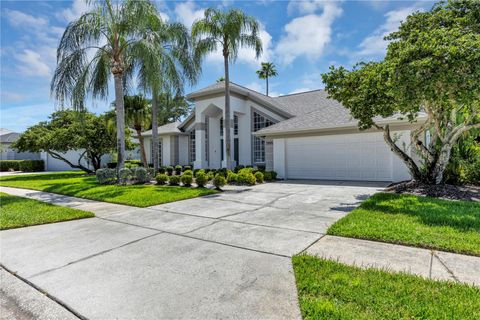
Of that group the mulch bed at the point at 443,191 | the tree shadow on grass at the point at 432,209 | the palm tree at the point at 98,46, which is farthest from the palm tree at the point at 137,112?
the mulch bed at the point at 443,191

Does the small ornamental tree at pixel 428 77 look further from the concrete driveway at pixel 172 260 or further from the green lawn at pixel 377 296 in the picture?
the green lawn at pixel 377 296

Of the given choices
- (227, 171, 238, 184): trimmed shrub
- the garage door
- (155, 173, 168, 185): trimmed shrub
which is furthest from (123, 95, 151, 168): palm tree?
the garage door

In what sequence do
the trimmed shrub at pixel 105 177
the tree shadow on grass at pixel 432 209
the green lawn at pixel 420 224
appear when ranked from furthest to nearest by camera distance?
the trimmed shrub at pixel 105 177 < the tree shadow on grass at pixel 432 209 < the green lawn at pixel 420 224

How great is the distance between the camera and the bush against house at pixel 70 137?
63.0 ft

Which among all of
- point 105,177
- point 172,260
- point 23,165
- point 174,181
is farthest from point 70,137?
point 172,260

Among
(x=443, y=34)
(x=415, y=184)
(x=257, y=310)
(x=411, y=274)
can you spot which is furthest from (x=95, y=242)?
(x=415, y=184)

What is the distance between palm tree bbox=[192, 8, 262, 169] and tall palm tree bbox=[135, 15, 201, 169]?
863mm

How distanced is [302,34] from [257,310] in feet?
42.6

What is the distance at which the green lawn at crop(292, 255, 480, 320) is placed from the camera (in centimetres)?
241

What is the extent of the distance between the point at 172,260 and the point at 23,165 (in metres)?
34.4

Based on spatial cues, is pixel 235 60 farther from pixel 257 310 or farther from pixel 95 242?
pixel 257 310

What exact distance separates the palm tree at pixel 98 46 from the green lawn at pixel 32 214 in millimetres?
5372

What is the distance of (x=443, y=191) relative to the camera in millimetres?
8367

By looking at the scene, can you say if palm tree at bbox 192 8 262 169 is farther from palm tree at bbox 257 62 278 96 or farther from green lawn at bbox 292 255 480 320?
palm tree at bbox 257 62 278 96
